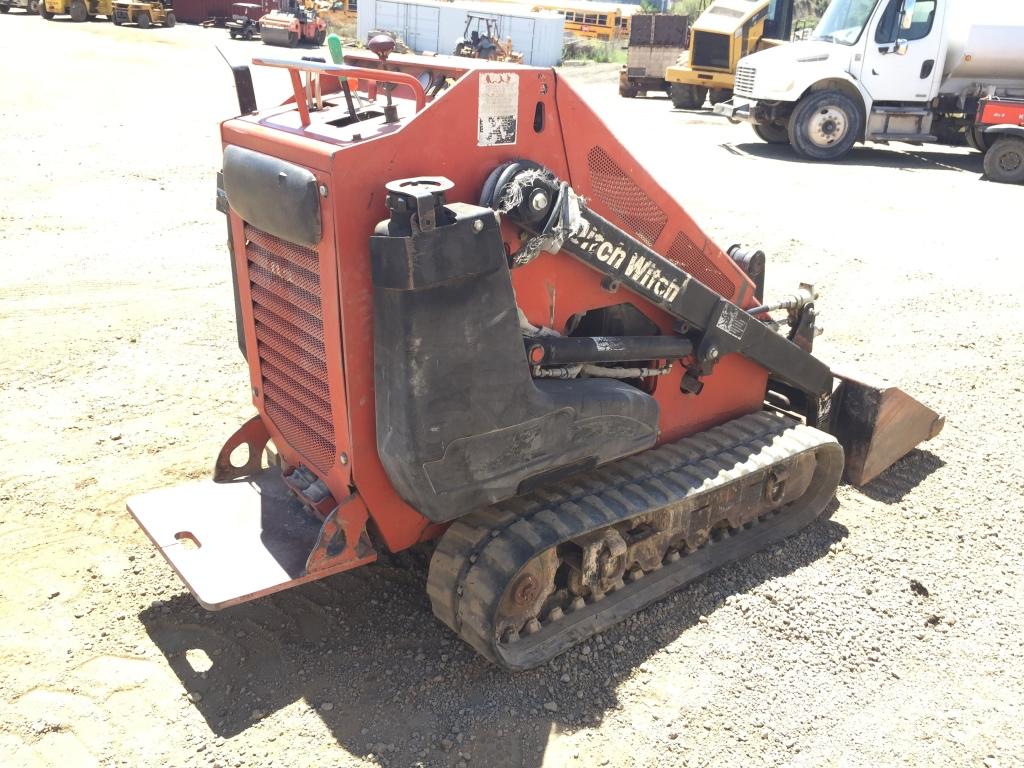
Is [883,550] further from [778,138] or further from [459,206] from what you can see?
[778,138]

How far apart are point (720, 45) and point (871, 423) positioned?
18606 millimetres

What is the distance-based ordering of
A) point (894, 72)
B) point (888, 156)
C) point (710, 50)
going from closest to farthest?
point (894, 72), point (888, 156), point (710, 50)

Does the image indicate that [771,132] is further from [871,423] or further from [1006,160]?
[871,423]

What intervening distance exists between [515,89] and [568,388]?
116 centimetres

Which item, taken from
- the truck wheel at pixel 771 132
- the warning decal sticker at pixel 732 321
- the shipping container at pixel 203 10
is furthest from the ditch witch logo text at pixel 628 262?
the shipping container at pixel 203 10

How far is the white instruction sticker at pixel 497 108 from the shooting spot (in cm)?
338

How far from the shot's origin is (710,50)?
72.0 ft

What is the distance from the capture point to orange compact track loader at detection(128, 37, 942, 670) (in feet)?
10.6

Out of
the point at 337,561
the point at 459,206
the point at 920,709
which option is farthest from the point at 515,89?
the point at 920,709

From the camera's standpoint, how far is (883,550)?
4.83 m

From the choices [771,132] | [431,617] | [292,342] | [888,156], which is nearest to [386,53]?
[292,342]

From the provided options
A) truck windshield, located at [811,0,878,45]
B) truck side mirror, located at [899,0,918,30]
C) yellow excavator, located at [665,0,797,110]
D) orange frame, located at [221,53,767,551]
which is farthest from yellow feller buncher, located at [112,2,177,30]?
orange frame, located at [221,53,767,551]

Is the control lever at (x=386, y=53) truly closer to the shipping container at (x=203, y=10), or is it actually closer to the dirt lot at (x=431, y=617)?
the dirt lot at (x=431, y=617)

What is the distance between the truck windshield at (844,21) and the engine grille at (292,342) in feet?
47.6
